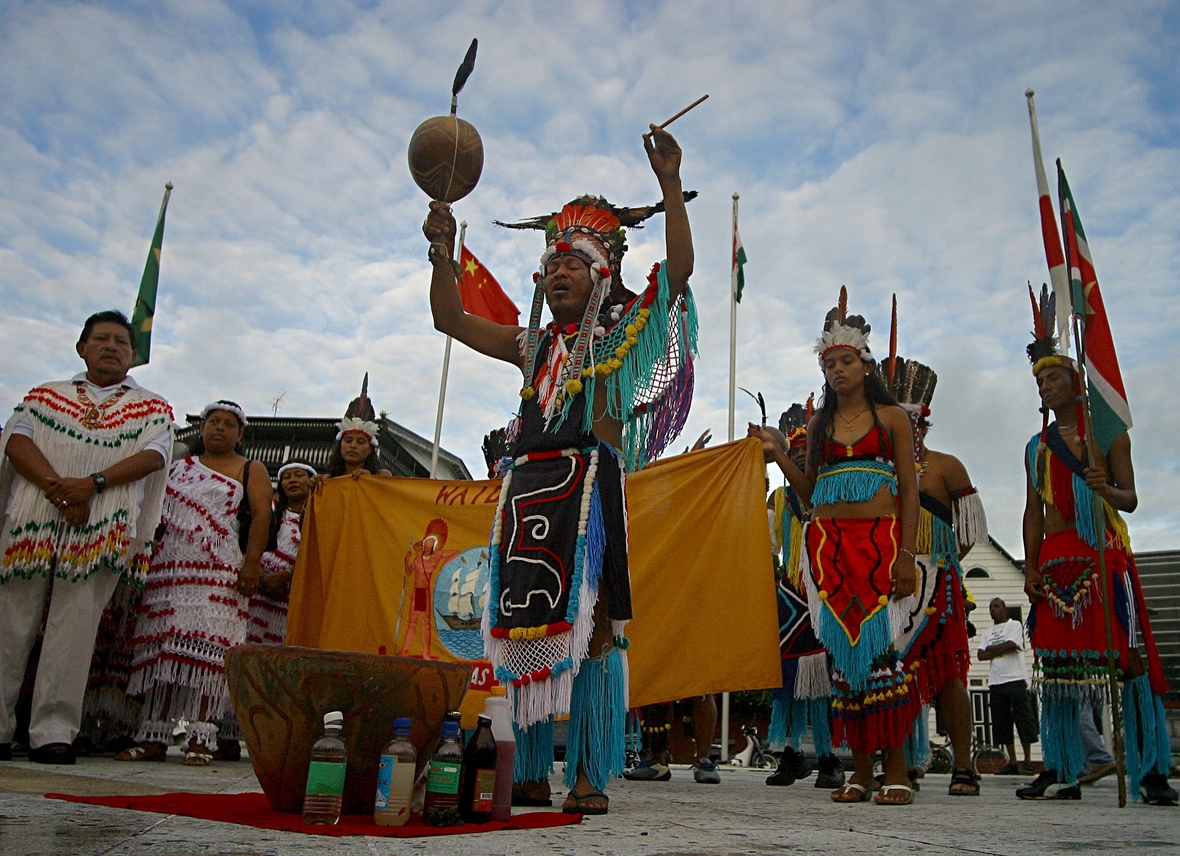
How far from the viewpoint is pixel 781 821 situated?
119 inches

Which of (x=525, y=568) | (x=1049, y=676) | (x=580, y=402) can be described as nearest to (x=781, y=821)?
(x=525, y=568)

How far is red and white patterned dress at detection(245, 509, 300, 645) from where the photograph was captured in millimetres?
5773

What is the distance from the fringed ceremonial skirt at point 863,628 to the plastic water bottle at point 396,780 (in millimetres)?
2342

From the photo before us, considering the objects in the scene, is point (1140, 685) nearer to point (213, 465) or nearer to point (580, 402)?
point (580, 402)

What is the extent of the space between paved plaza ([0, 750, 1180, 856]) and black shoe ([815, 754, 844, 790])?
1561 millimetres

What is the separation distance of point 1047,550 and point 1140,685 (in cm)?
75

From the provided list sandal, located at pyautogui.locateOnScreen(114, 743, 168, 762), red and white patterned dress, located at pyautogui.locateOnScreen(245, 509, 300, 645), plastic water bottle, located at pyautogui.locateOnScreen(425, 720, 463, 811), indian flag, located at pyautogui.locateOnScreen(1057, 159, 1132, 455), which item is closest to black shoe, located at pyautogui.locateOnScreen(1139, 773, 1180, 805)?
indian flag, located at pyautogui.locateOnScreen(1057, 159, 1132, 455)

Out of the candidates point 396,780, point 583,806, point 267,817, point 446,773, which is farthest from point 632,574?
point 267,817

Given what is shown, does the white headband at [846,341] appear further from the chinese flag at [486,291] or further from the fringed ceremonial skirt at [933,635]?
the chinese flag at [486,291]

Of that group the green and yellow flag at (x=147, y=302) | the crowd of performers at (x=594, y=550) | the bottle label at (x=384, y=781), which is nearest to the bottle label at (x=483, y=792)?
the bottle label at (x=384, y=781)

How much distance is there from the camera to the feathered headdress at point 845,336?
Result: 15.3ft

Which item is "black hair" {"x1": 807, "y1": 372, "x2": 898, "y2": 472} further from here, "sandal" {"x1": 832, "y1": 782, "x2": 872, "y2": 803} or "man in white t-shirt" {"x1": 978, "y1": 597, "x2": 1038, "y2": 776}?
"man in white t-shirt" {"x1": 978, "y1": 597, "x2": 1038, "y2": 776}

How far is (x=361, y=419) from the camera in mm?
6867

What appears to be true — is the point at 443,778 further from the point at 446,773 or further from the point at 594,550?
the point at 594,550
